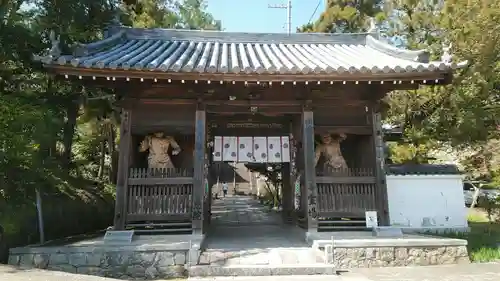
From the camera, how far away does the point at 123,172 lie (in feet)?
25.4

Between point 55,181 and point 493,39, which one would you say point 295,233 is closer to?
point 55,181

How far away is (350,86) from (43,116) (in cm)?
650

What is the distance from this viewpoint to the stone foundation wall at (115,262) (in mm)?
6426

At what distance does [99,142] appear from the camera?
15898mm

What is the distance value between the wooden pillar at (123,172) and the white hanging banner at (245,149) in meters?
2.73

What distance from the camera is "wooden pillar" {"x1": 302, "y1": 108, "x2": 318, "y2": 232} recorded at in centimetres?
793

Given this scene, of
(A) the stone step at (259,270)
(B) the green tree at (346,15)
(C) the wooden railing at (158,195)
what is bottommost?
(A) the stone step at (259,270)

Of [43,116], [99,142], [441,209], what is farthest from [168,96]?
[99,142]

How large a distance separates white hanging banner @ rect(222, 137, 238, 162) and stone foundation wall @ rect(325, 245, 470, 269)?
3424 millimetres

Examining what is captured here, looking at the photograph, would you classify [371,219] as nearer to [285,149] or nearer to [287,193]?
[285,149]

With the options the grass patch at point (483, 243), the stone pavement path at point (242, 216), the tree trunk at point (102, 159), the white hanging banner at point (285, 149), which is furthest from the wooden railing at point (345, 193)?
the tree trunk at point (102, 159)

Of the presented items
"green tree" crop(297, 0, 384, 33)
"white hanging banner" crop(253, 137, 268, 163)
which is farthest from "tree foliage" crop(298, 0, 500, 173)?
"white hanging banner" crop(253, 137, 268, 163)

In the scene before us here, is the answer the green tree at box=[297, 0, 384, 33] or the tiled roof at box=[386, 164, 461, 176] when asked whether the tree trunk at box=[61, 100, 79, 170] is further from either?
the green tree at box=[297, 0, 384, 33]

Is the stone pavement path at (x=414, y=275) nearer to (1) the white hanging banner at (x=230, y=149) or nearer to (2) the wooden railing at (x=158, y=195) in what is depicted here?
(2) the wooden railing at (x=158, y=195)
